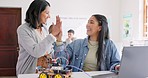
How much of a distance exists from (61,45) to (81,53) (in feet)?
0.72

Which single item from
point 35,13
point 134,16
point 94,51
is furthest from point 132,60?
point 134,16

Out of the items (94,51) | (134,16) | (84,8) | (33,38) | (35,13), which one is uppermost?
(84,8)

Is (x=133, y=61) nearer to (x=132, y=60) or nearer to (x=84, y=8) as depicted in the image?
(x=132, y=60)

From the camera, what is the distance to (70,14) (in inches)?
256

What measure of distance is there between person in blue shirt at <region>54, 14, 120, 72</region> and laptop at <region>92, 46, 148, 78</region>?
27.0 inches

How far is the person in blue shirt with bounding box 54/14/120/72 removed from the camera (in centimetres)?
222

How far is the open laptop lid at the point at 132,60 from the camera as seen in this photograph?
4.63 ft

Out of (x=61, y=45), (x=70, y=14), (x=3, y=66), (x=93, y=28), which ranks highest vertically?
(x=70, y=14)

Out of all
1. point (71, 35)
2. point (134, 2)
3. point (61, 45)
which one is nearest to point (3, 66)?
point (71, 35)

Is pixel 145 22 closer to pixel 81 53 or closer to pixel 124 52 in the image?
pixel 81 53

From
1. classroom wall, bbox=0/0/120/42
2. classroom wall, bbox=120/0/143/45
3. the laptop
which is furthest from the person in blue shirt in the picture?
classroom wall, bbox=0/0/120/42

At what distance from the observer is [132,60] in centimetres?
144

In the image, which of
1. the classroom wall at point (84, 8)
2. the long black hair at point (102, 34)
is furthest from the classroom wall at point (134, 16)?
the long black hair at point (102, 34)

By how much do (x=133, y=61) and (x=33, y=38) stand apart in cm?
90
